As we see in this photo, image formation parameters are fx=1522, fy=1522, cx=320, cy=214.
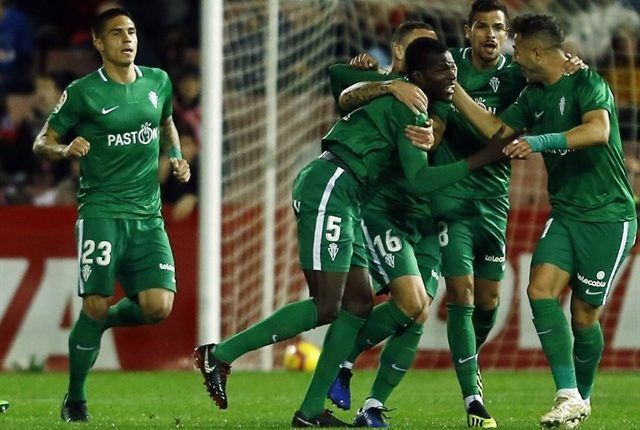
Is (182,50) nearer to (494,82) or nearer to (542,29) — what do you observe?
(494,82)

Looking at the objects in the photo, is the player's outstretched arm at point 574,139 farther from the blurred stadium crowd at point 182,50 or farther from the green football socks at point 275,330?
the blurred stadium crowd at point 182,50


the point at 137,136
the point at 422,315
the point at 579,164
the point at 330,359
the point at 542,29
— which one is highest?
the point at 542,29

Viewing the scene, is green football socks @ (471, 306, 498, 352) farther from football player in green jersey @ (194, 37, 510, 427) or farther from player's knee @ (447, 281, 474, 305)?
football player in green jersey @ (194, 37, 510, 427)

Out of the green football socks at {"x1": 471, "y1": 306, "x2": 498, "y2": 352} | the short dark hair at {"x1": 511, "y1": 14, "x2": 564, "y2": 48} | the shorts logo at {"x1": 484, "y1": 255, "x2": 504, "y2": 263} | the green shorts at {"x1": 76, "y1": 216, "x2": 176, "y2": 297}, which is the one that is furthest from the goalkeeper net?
the short dark hair at {"x1": 511, "y1": 14, "x2": 564, "y2": 48}

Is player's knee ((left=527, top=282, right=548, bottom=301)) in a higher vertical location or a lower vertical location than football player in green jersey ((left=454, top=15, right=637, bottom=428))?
lower

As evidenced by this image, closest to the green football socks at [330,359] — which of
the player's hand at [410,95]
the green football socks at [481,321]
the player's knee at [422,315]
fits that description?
the player's knee at [422,315]

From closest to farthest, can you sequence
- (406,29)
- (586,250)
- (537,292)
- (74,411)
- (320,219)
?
(320,219)
(537,292)
(586,250)
(406,29)
(74,411)

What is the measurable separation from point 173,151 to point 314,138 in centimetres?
514

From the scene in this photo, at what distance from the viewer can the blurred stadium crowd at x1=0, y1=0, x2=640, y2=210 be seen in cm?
1362

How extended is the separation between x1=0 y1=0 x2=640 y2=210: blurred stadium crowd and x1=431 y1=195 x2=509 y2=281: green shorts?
187 inches

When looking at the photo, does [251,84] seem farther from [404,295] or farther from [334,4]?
[404,295]

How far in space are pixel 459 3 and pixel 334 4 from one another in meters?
1.12

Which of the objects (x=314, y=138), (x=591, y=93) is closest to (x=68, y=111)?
(x=591, y=93)

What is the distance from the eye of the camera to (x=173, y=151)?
884 centimetres
